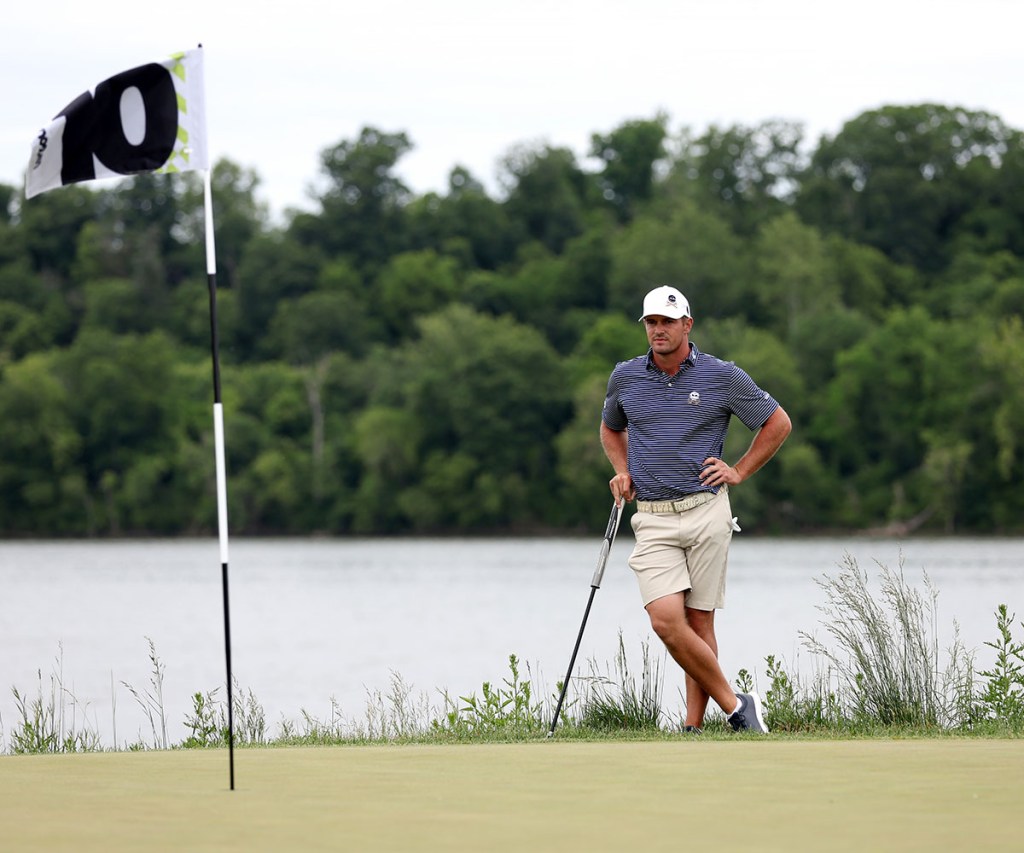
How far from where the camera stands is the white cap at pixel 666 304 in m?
8.22

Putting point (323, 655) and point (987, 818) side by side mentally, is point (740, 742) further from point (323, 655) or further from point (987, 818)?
point (323, 655)

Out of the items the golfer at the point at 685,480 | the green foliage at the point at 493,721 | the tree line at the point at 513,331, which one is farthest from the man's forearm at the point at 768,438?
the tree line at the point at 513,331

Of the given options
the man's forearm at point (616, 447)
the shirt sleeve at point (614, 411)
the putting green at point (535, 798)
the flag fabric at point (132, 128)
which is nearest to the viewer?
the putting green at point (535, 798)

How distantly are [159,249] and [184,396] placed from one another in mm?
27074

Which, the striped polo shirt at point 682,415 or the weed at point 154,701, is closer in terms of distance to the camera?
the striped polo shirt at point 682,415

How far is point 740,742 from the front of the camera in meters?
7.64

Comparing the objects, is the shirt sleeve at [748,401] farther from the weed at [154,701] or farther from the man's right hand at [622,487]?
the weed at [154,701]

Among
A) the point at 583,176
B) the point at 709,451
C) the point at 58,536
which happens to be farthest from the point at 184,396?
the point at 709,451

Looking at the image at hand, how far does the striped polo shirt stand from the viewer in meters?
8.32

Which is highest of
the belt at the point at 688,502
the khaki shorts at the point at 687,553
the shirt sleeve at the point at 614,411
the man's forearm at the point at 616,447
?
the shirt sleeve at the point at 614,411

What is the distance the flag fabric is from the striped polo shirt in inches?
85.0

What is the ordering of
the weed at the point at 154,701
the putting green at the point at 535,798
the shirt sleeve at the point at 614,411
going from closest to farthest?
1. the putting green at the point at 535,798
2. the shirt sleeve at the point at 614,411
3. the weed at the point at 154,701

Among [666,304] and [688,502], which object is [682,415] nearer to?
[688,502]

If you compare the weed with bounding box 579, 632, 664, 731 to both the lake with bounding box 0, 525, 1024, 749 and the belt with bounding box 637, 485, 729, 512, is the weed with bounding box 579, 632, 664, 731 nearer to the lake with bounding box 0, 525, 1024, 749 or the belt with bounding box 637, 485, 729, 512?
the lake with bounding box 0, 525, 1024, 749
